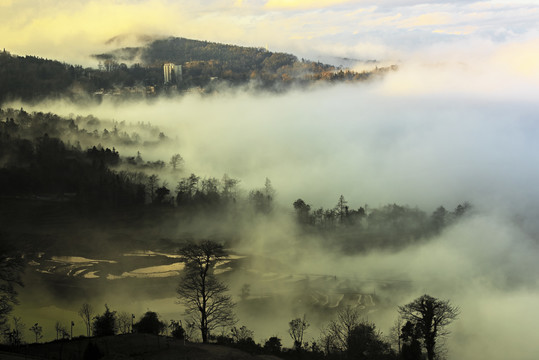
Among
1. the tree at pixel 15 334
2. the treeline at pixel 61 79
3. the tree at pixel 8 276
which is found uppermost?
the treeline at pixel 61 79

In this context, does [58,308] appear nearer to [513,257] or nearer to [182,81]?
[513,257]

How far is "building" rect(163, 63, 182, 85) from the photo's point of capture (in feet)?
420

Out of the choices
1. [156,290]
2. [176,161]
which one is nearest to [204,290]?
[156,290]

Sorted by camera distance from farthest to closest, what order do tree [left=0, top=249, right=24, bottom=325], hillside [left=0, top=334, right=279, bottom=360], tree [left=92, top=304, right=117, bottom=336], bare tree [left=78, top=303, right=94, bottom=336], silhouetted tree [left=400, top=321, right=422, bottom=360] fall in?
bare tree [left=78, top=303, right=94, bottom=336]
tree [left=92, top=304, right=117, bottom=336]
silhouetted tree [left=400, top=321, right=422, bottom=360]
tree [left=0, top=249, right=24, bottom=325]
hillside [left=0, top=334, right=279, bottom=360]

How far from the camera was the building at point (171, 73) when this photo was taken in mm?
127906

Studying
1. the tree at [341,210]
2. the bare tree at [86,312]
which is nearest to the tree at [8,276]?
the bare tree at [86,312]

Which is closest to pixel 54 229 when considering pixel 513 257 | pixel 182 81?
pixel 513 257

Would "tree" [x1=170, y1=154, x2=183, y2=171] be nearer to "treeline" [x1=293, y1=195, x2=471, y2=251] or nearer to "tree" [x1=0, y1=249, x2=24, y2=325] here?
"treeline" [x1=293, y1=195, x2=471, y2=251]

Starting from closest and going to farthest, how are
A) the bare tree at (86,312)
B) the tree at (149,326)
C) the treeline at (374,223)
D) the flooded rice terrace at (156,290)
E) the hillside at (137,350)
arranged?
the hillside at (137,350), the tree at (149,326), the bare tree at (86,312), the flooded rice terrace at (156,290), the treeline at (374,223)

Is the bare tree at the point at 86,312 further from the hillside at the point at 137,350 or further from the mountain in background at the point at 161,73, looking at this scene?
the mountain in background at the point at 161,73

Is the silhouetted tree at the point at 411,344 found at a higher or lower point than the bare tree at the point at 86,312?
lower

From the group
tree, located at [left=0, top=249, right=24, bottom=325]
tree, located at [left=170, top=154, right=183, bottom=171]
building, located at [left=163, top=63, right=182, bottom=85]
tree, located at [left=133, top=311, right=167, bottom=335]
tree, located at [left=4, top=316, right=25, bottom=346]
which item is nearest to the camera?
tree, located at [left=0, top=249, right=24, bottom=325]

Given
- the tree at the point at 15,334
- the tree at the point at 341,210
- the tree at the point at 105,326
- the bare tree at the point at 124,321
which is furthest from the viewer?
the tree at the point at 341,210

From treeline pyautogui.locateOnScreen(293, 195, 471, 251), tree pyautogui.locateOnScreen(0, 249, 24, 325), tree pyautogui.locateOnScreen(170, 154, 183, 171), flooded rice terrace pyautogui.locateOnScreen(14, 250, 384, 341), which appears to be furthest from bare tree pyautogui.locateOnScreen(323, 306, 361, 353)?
tree pyautogui.locateOnScreen(170, 154, 183, 171)
